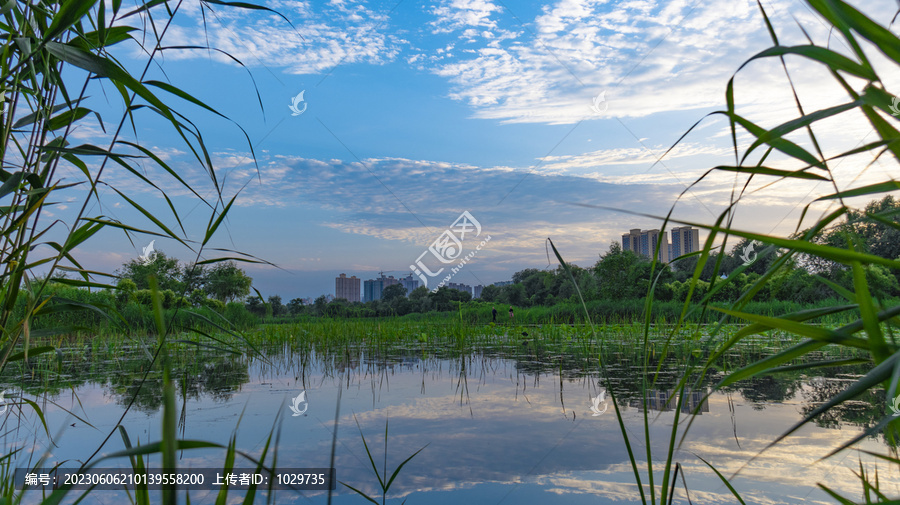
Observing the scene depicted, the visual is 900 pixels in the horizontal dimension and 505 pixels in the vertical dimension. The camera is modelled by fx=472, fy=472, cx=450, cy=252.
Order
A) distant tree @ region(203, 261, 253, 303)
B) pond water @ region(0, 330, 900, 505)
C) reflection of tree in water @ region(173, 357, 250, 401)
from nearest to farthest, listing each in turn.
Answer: distant tree @ region(203, 261, 253, 303) < pond water @ region(0, 330, 900, 505) < reflection of tree in water @ region(173, 357, 250, 401)

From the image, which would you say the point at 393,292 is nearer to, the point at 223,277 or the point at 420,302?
the point at 420,302

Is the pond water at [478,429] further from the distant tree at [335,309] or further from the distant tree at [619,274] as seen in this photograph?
the distant tree at [619,274]

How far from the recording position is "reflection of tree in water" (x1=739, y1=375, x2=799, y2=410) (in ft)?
10.8

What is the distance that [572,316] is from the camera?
539 inches

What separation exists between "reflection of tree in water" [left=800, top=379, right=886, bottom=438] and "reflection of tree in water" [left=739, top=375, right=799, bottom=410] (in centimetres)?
11

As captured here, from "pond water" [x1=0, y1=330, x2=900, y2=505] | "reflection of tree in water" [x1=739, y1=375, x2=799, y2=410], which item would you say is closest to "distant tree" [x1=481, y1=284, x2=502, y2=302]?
"pond water" [x1=0, y1=330, x2=900, y2=505]

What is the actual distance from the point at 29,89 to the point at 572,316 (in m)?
13.3

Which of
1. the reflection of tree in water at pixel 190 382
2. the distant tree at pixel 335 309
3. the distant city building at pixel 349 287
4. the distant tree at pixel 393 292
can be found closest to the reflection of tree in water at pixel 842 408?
the reflection of tree in water at pixel 190 382

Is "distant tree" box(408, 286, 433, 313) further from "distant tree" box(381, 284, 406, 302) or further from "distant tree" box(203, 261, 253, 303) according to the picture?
"distant tree" box(203, 261, 253, 303)

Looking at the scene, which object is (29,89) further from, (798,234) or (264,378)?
(264,378)

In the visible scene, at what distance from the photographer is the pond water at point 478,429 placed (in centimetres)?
194

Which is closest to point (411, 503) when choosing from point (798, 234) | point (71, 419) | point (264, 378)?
point (798, 234)

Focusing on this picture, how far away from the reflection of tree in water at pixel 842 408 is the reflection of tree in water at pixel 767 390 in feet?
0.36

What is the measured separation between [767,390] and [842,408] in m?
0.58
